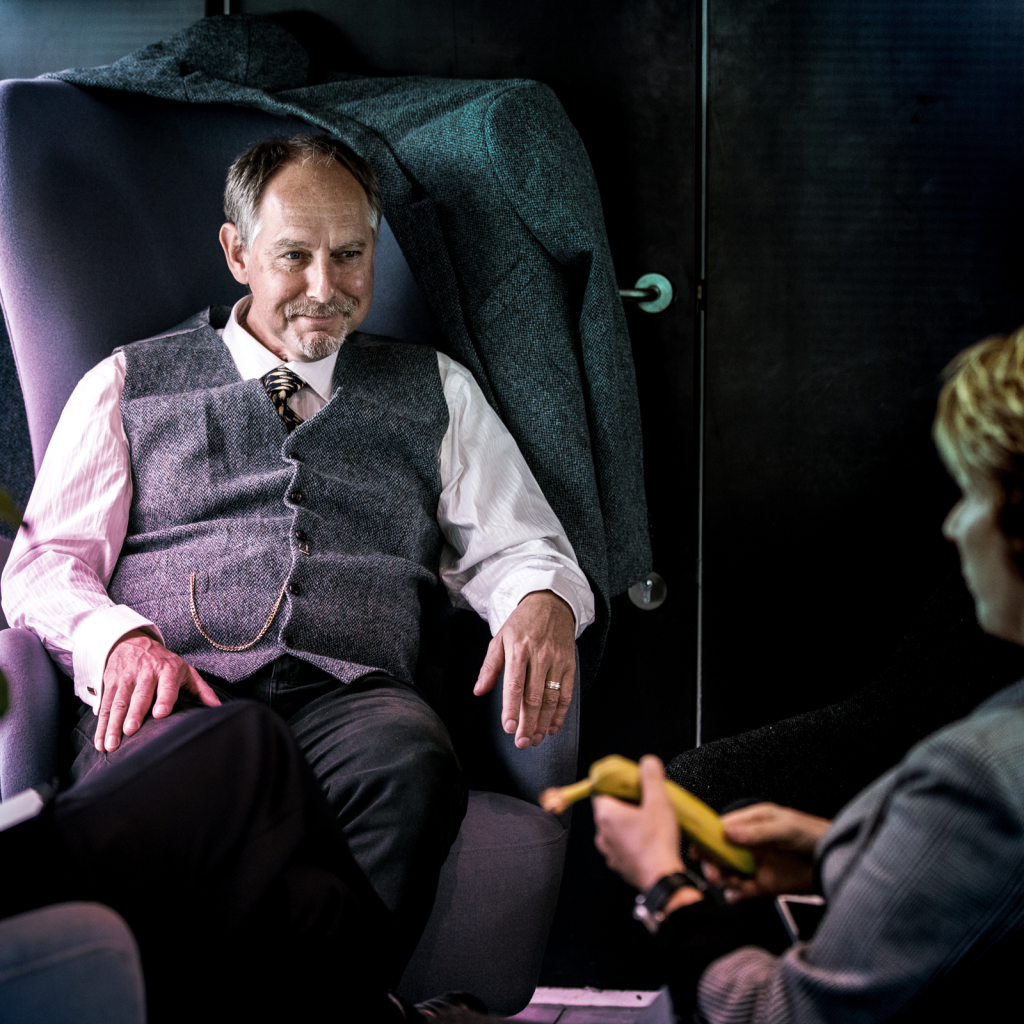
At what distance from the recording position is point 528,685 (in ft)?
4.47

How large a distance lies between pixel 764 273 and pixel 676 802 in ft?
4.12

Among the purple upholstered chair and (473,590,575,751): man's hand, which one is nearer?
the purple upholstered chair

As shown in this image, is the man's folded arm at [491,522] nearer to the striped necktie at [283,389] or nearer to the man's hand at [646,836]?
the striped necktie at [283,389]

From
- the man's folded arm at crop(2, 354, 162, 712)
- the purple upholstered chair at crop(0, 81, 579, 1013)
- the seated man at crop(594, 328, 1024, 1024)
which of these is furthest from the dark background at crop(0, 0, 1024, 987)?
the seated man at crop(594, 328, 1024, 1024)

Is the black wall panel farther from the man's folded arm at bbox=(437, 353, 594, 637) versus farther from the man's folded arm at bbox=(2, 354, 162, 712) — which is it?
the man's folded arm at bbox=(2, 354, 162, 712)

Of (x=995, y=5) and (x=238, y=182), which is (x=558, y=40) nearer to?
(x=238, y=182)

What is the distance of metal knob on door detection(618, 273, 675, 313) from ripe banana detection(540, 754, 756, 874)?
1170 mm

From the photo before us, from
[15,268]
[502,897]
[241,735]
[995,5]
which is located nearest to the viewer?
[241,735]

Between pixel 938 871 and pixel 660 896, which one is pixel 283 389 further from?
pixel 938 871

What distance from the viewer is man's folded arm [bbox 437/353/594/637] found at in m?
1.53

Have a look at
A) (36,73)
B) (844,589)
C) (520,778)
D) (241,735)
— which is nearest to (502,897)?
(520,778)

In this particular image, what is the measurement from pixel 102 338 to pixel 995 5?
63.9 inches

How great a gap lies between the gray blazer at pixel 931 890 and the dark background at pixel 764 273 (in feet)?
4.08

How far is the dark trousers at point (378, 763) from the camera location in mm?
1152
